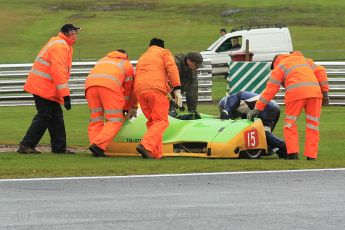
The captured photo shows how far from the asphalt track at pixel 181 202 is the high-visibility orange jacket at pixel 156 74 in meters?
2.89

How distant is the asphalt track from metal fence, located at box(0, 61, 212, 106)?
45.8 ft

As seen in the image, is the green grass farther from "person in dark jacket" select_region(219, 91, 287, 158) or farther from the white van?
"person in dark jacket" select_region(219, 91, 287, 158)

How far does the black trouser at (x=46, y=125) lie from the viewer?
47.8ft

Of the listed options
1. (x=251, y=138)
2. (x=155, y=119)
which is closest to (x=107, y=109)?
(x=155, y=119)

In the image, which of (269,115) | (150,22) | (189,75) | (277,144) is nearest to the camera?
(277,144)

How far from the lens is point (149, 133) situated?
14.0m

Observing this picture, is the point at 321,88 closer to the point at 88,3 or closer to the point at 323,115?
the point at 323,115

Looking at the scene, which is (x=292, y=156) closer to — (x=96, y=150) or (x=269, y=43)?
(x=96, y=150)

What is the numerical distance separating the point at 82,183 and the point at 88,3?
200ft

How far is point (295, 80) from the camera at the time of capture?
1434cm

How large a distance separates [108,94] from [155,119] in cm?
71

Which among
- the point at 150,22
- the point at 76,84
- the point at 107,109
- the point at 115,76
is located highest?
the point at 115,76

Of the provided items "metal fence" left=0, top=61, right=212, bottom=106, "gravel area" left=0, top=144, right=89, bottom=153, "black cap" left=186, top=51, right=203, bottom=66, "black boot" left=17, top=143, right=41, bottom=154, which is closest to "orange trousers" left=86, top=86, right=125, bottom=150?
"black boot" left=17, top=143, right=41, bottom=154

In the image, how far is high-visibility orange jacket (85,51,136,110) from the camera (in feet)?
46.6
